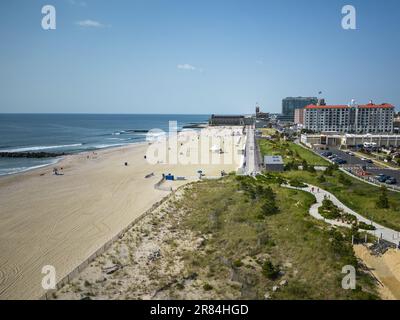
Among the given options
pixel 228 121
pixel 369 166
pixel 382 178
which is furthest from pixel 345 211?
pixel 228 121

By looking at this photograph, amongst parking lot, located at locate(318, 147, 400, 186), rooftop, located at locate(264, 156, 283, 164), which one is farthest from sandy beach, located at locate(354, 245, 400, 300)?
rooftop, located at locate(264, 156, 283, 164)

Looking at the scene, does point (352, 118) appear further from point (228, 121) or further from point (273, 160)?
point (228, 121)

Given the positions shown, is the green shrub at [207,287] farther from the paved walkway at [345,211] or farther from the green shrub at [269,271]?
the paved walkway at [345,211]

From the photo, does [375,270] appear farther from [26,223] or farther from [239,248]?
[26,223]

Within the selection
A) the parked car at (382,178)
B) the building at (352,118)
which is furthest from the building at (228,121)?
the parked car at (382,178)

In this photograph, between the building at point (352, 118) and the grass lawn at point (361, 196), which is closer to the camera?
the grass lawn at point (361, 196)
